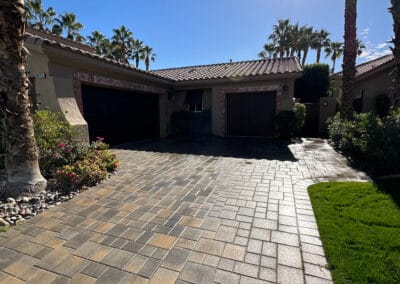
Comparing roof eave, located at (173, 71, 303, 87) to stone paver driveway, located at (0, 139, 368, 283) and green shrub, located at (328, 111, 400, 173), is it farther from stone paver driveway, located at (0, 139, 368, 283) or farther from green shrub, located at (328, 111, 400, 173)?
stone paver driveway, located at (0, 139, 368, 283)

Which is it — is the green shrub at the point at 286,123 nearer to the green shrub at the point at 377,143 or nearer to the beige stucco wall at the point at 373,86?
the green shrub at the point at 377,143

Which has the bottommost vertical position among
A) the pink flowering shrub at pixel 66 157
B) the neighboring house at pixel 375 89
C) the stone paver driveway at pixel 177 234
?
the stone paver driveway at pixel 177 234

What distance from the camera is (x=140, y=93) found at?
1208 centimetres

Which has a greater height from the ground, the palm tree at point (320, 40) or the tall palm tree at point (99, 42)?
the palm tree at point (320, 40)

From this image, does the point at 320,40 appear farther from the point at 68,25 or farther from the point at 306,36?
the point at 68,25

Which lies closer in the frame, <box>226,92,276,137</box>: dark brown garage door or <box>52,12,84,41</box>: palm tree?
<box>226,92,276,137</box>: dark brown garage door

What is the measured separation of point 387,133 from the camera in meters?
5.82

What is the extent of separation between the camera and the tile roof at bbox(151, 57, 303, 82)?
12.2 metres

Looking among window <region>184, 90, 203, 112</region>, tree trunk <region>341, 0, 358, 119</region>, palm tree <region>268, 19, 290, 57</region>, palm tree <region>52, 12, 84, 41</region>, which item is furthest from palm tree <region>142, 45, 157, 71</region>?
tree trunk <region>341, 0, 358, 119</region>

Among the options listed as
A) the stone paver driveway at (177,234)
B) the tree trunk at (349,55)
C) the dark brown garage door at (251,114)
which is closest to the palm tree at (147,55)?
the dark brown garage door at (251,114)

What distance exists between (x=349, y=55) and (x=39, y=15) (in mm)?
25015

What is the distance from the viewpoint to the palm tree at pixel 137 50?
1164 inches

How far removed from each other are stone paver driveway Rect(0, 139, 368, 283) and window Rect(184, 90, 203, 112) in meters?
8.81

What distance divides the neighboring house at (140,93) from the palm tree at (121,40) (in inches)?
627
